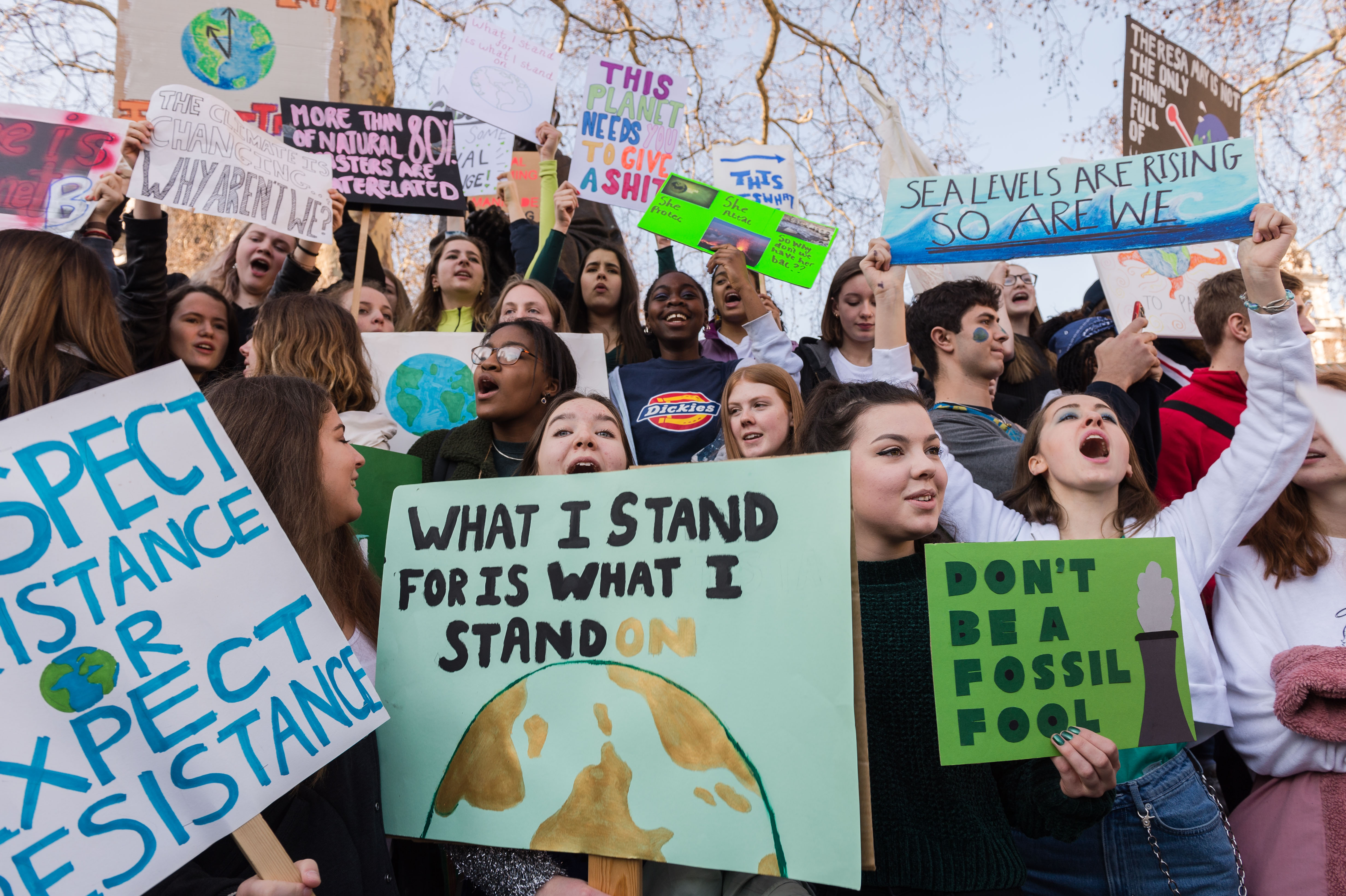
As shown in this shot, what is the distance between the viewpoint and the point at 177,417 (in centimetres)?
177

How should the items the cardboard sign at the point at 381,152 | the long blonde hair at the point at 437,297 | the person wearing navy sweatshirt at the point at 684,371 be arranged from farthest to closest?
1. the long blonde hair at the point at 437,297
2. the cardboard sign at the point at 381,152
3. the person wearing navy sweatshirt at the point at 684,371

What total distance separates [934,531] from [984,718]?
74cm

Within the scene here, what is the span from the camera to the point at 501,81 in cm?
571

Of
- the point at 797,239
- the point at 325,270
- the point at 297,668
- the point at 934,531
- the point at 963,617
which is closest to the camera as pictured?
the point at 297,668

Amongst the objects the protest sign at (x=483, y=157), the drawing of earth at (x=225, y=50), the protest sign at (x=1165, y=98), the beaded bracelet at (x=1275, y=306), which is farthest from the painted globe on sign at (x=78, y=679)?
the protest sign at (x=1165, y=98)

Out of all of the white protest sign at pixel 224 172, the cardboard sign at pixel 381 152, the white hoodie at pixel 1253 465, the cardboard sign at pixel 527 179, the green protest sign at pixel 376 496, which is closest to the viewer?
the white hoodie at pixel 1253 465

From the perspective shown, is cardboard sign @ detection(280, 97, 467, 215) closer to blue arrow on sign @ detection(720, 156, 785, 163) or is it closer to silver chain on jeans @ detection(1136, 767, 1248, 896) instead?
blue arrow on sign @ detection(720, 156, 785, 163)

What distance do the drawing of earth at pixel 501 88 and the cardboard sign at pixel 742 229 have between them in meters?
1.63

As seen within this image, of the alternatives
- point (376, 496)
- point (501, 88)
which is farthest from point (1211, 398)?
point (501, 88)

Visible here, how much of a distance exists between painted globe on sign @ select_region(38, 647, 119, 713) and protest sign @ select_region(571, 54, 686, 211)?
415 centimetres

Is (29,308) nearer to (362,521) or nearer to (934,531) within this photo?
(362,521)

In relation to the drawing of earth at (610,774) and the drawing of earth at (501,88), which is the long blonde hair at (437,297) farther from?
the drawing of earth at (610,774)

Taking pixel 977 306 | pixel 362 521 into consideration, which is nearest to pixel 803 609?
pixel 362 521

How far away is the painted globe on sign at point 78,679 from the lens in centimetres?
151
